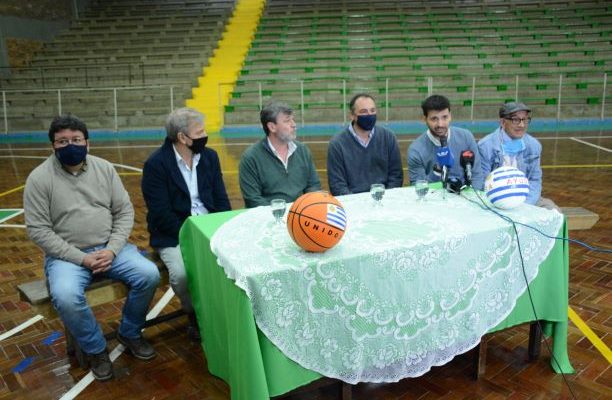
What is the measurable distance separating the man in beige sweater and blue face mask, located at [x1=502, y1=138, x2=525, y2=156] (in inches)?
107

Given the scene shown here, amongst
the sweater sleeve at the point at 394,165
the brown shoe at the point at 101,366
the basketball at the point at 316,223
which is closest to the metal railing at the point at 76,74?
the sweater sleeve at the point at 394,165

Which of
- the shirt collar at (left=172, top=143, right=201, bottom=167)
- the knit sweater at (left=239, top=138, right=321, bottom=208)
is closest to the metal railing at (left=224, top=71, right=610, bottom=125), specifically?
the knit sweater at (left=239, top=138, right=321, bottom=208)

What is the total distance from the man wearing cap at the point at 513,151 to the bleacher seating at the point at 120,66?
40.2ft

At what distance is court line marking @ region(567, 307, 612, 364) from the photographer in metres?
2.83

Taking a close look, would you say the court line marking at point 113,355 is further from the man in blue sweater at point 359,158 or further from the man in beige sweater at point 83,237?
the man in blue sweater at point 359,158

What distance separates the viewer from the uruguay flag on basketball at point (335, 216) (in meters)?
2.03

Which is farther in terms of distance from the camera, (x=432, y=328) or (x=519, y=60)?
(x=519, y=60)

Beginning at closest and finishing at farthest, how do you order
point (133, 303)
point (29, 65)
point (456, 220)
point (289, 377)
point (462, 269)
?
1. point (289, 377)
2. point (462, 269)
3. point (456, 220)
4. point (133, 303)
5. point (29, 65)

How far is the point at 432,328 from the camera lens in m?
2.34

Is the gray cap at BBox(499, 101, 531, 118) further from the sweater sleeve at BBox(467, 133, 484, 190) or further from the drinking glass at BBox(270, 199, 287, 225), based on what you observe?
the drinking glass at BBox(270, 199, 287, 225)

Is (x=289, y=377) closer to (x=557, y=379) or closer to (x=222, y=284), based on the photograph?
(x=222, y=284)

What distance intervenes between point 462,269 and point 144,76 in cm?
1576

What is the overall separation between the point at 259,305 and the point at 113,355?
5.04 ft

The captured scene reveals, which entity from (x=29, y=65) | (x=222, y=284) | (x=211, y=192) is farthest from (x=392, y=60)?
(x=222, y=284)
